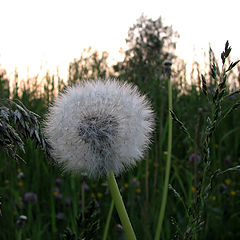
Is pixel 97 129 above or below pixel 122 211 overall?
above

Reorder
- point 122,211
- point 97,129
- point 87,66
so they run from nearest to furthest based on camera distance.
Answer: point 122,211 → point 97,129 → point 87,66

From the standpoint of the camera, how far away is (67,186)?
9.31 feet

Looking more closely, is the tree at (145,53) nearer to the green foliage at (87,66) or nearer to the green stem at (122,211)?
the green foliage at (87,66)

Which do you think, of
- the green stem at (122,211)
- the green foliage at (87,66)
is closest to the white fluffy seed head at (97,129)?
the green stem at (122,211)

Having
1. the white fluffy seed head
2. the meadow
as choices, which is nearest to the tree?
the meadow

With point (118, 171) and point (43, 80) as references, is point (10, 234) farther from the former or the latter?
point (43, 80)

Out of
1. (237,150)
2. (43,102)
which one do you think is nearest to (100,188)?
(43,102)

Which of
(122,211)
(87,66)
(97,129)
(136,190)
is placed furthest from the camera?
(87,66)

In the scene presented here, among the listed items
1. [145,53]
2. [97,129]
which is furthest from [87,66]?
[97,129]

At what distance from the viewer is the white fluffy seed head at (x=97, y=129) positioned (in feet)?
3.24

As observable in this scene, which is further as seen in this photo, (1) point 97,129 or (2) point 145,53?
(2) point 145,53

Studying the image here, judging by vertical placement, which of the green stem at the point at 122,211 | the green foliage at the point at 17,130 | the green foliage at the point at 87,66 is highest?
the green foliage at the point at 87,66

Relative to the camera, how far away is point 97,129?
1.02 m

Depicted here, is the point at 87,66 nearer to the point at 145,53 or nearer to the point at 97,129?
the point at 145,53
